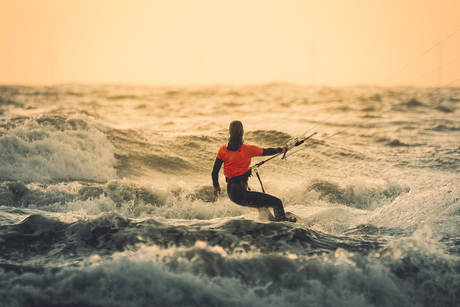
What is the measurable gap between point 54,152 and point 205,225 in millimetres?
7667

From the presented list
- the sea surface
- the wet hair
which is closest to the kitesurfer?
the wet hair

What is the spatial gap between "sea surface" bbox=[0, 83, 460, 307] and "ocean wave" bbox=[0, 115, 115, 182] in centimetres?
5

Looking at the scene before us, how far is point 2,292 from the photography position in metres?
4.53

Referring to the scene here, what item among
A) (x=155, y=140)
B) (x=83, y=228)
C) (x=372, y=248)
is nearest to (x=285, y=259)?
(x=372, y=248)

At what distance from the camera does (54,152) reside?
1246cm

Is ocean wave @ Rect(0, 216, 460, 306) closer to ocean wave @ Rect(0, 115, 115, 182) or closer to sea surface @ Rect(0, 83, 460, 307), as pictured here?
sea surface @ Rect(0, 83, 460, 307)

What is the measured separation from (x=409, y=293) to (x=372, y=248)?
3.85ft

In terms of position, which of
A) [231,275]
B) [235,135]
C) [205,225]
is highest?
[235,135]

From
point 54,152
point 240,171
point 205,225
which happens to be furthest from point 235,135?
point 54,152

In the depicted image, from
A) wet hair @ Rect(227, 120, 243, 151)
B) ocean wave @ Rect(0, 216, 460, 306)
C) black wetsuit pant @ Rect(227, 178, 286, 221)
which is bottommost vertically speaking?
ocean wave @ Rect(0, 216, 460, 306)

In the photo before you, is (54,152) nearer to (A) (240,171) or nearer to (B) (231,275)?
Result: (A) (240,171)

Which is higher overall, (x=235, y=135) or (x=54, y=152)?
(x=235, y=135)

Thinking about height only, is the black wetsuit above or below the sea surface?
above

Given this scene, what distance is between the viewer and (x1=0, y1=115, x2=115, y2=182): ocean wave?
11539mm
